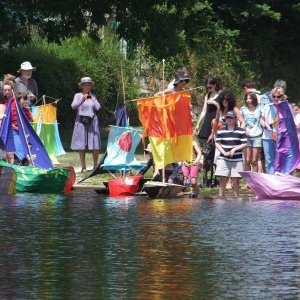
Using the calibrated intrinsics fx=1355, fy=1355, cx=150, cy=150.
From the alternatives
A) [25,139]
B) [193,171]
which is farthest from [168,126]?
[25,139]

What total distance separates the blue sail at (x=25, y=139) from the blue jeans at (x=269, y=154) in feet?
10.2

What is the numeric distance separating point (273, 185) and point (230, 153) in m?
0.71

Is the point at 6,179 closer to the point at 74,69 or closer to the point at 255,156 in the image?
the point at 255,156

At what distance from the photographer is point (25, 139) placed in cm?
1931

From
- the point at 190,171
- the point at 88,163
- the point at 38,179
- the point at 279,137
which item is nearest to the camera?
the point at 38,179

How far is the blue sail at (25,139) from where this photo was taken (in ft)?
63.0

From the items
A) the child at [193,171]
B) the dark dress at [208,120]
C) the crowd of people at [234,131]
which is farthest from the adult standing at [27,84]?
the dark dress at [208,120]

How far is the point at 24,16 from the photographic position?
29531mm

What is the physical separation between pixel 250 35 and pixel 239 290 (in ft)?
89.6

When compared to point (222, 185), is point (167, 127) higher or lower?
higher

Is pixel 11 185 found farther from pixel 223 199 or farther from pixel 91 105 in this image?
pixel 91 105

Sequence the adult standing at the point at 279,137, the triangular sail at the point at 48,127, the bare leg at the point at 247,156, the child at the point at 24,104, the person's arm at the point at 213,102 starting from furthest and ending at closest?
1. the triangular sail at the point at 48,127
2. the child at the point at 24,104
3. the bare leg at the point at 247,156
4. the person's arm at the point at 213,102
5. the adult standing at the point at 279,137

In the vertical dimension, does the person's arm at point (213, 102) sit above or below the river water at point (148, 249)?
above

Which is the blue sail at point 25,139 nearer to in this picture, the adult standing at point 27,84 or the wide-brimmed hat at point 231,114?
the adult standing at point 27,84
